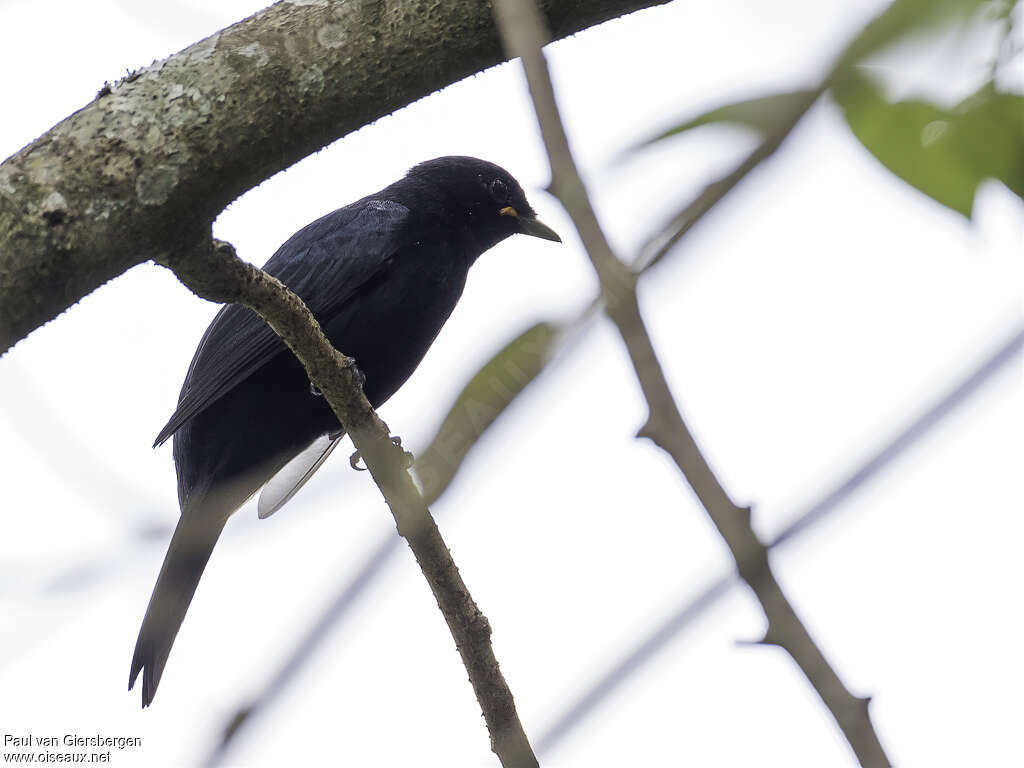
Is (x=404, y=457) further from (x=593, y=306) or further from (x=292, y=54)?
(x=593, y=306)

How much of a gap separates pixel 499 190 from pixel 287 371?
1722 mm

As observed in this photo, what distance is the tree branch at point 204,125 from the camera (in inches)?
89.7

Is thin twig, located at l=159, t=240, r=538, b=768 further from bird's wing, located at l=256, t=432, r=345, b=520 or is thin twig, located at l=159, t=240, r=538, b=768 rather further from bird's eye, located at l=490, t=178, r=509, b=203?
bird's eye, located at l=490, t=178, r=509, b=203

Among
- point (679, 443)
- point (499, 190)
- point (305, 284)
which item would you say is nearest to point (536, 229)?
point (499, 190)

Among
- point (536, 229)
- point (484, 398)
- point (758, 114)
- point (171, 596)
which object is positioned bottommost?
point (171, 596)

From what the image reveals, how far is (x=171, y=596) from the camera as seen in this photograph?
4789 millimetres

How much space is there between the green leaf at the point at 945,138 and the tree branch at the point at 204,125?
57.3 inches

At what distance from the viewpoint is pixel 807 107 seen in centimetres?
104

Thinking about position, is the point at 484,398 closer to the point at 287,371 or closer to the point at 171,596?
the point at 287,371

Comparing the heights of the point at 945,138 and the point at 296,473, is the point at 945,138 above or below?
above

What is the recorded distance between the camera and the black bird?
15.6 ft

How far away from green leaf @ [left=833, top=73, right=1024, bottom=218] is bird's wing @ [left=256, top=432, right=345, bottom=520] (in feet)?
13.0

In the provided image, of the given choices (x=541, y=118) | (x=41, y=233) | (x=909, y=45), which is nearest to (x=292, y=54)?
(x=41, y=233)

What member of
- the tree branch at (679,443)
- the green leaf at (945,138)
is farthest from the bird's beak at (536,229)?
the tree branch at (679,443)
